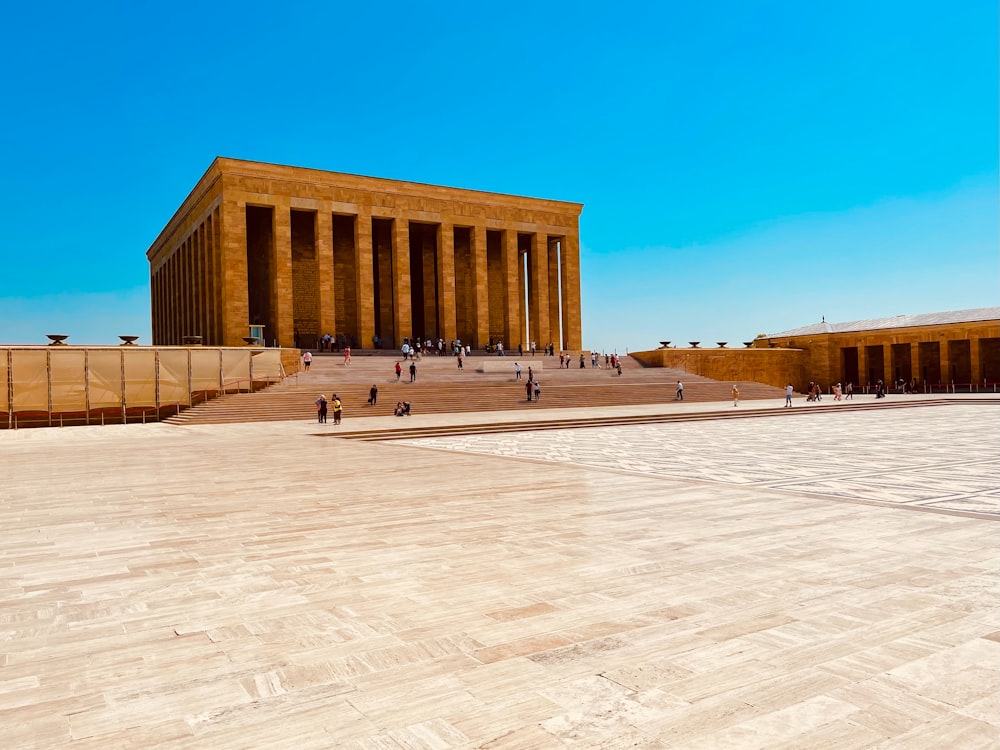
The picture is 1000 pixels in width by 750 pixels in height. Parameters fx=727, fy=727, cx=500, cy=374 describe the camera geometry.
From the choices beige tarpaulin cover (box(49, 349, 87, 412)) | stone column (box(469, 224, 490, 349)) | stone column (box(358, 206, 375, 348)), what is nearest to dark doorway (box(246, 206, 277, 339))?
stone column (box(358, 206, 375, 348))

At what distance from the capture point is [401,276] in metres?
43.2

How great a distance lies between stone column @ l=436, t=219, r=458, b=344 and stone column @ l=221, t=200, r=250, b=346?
11.7m

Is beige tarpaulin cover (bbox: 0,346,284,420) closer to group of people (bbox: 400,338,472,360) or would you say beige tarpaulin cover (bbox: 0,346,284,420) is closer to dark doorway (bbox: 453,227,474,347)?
group of people (bbox: 400,338,472,360)

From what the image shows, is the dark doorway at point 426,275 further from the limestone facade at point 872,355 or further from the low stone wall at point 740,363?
the limestone facade at point 872,355

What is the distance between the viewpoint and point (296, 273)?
43.8 meters

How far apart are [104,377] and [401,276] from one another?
20.0m

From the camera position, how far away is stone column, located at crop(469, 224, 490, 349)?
45.9 meters

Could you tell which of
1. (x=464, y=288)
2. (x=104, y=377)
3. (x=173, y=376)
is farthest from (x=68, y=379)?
(x=464, y=288)

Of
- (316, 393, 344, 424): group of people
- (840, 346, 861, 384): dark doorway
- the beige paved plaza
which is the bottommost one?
the beige paved plaza

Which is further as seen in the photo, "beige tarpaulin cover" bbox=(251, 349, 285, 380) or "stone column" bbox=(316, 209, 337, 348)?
"stone column" bbox=(316, 209, 337, 348)

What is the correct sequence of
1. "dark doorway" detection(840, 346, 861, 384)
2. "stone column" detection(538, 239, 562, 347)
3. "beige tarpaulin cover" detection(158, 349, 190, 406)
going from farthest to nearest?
"dark doorway" detection(840, 346, 861, 384) → "stone column" detection(538, 239, 562, 347) → "beige tarpaulin cover" detection(158, 349, 190, 406)

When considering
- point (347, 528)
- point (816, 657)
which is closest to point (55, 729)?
point (816, 657)

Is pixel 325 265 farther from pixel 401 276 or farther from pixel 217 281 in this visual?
pixel 217 281

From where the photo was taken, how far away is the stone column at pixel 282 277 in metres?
39.9
